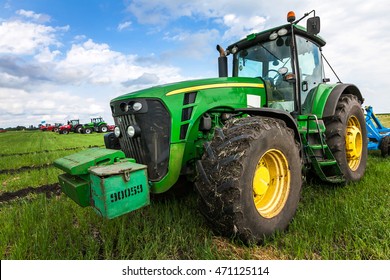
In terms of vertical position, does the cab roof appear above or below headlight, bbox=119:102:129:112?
above

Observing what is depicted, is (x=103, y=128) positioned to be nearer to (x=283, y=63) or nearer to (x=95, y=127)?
(x=95, y=127)

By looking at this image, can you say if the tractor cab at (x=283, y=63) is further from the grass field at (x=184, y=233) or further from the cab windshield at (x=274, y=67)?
the grass field at (x=184, y=233)

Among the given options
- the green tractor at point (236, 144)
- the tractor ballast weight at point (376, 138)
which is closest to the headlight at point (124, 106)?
the green tractor at point (236, 144)

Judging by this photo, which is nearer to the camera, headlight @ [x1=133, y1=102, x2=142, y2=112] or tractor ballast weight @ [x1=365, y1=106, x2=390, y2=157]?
headlight @ [x1=133, y1=102, x2=142, y2=112]

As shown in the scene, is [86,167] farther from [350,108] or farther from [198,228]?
[350,108]

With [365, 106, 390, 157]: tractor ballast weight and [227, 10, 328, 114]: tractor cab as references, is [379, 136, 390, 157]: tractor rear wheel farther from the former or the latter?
[227, 10, 328, 114]: tractor cab

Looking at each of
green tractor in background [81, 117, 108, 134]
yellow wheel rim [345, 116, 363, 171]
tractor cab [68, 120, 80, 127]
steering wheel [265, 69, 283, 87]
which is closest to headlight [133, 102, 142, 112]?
steering wheel [265, 69, 283, 87]

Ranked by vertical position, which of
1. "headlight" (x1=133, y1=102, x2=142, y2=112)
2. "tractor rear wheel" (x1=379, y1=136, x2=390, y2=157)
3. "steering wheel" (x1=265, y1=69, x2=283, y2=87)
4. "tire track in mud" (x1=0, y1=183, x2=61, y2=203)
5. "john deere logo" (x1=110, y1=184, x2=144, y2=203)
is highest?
"steering wheel" (x1=265, y1=69, x2=283, y2=87)

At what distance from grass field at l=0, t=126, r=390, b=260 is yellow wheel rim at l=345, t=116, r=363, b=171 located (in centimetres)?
71

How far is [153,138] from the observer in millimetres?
2951

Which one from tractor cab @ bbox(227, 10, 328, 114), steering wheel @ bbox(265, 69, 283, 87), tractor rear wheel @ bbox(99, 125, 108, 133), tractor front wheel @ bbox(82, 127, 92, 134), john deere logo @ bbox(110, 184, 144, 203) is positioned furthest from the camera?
tractor rear wheel @ bbox(99, 125, 108, 133)

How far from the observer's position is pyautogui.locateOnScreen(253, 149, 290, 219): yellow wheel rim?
8.98 ft

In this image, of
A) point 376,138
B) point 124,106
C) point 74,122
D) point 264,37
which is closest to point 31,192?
point 124,106

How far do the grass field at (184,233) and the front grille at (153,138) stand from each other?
0.61m
